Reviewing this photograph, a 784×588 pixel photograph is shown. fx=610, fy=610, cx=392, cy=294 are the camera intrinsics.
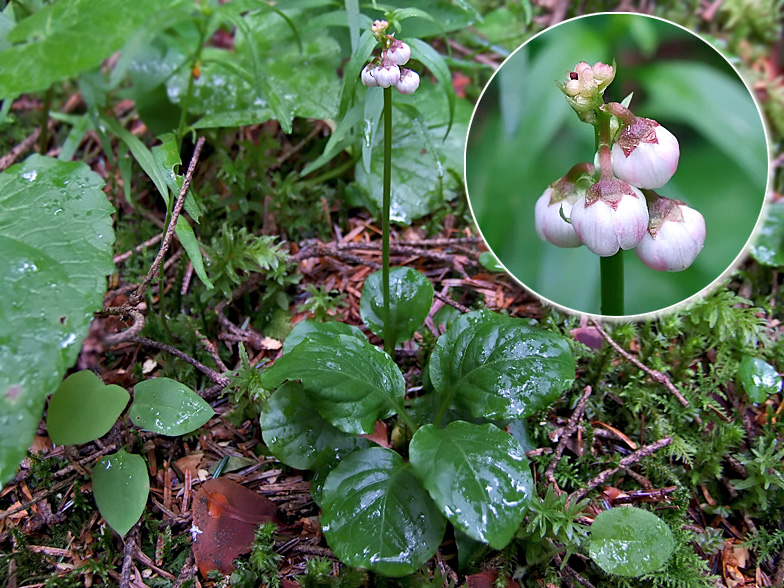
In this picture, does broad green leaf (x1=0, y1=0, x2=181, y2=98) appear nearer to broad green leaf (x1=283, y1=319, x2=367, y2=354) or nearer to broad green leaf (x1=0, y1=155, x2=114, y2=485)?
broad green leaf (x1=0, y1=155, x2=114, y2=485)

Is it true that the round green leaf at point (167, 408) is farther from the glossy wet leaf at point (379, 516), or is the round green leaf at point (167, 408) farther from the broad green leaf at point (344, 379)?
the glossy wet leaf at point (379, 516)

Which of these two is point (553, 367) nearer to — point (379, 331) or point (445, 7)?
point (379, 331)

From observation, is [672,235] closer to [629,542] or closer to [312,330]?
[629,542]

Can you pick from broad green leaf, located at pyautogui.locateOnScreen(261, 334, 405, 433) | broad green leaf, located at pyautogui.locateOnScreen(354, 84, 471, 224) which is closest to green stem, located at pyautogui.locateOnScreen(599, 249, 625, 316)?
broad green leaf, located at pyautogui.locateOnScreen(261, 334, 405, 433)

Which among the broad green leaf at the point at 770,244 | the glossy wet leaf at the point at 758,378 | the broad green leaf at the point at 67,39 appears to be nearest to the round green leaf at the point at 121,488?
the broad green leaf at the point at 67,39

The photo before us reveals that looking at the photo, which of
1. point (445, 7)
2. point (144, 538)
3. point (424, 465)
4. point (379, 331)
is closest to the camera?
point (424, 465)

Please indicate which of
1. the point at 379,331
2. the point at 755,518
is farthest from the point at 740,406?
the point at 379,331

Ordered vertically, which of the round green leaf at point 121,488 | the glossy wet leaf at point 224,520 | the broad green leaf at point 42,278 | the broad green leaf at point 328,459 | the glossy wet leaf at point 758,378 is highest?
the broad green leaf at point 42,278
